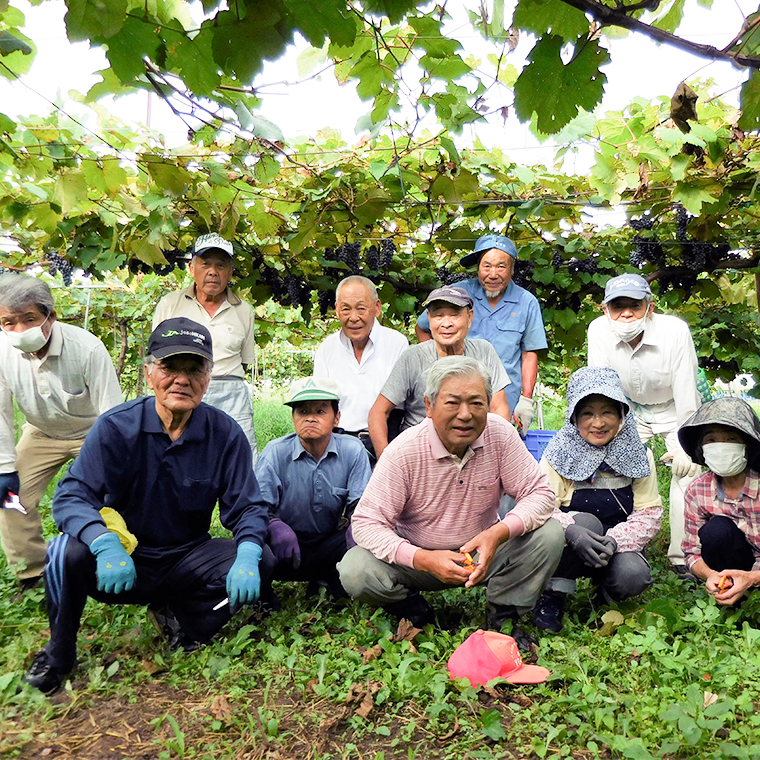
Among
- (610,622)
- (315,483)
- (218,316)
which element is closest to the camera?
(610,622)

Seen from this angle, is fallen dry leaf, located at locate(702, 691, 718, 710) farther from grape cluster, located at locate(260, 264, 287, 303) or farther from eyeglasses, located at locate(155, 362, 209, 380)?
grape cluster, located at locate(260, 264, 287, 303)

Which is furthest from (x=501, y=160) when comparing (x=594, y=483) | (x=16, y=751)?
(x=16, y=751)

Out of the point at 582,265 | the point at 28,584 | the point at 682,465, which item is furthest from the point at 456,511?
the point at 582,265

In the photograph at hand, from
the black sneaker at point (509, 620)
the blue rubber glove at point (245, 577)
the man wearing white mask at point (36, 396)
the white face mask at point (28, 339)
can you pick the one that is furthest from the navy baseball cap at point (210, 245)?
the black sneaker at point (509, 620)

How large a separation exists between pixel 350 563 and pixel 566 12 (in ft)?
7.69

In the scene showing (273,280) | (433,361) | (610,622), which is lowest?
(610,622)

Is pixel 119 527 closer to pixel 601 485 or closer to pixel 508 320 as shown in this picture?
pixel 601 485

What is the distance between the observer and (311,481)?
3699 millimetres

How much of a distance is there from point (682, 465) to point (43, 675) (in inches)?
125

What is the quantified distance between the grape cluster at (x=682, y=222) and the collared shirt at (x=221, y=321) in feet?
10.6

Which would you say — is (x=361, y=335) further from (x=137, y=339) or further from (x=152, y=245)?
(x=137, y=339)

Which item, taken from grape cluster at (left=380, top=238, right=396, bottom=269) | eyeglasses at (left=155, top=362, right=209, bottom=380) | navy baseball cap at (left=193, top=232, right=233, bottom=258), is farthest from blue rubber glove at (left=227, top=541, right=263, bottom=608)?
grape cluster at (left=380, top=238, right=396, bottom=269)

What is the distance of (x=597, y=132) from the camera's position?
4.33 m

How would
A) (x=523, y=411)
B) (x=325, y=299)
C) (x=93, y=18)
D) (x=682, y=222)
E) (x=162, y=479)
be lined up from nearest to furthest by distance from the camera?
(x=93, y=18)
(x=162, y=479)
(x=523, y=411)
(x=682, y=222)
(x=325, y=299)
